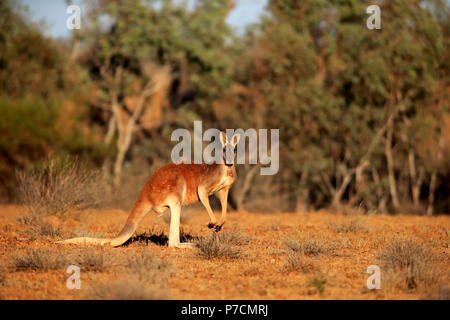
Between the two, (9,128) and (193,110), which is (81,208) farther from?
(193,110)

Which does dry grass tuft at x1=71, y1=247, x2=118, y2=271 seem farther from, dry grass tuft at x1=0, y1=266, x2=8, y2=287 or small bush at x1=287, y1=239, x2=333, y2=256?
small bush at x1=287, y1=239, x2=333, y2=256

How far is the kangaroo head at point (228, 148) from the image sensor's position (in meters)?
9.31

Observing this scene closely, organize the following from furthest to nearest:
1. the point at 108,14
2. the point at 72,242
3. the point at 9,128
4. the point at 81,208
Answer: the point at 108,14
the point at 9,128
the point at 81,208
the point at 72,242

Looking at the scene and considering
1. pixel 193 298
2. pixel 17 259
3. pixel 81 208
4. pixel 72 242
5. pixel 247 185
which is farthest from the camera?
pixel 247 185

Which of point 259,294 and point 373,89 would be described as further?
point 373,89

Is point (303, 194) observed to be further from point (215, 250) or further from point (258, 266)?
point (258, 266)

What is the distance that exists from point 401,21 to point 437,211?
9339 mm

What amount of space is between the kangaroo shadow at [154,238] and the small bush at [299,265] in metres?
2.56

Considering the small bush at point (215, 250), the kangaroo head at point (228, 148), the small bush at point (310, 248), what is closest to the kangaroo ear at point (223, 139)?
the kangaroo head at point (228, 148)

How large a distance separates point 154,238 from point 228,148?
114 inches

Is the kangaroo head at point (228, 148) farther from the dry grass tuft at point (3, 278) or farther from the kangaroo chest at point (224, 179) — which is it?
the dry grass tuft at point (3, 278)

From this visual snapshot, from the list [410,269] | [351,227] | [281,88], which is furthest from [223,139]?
[281,88]

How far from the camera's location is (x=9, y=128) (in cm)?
2353
